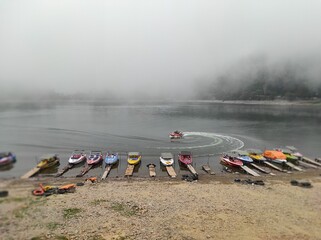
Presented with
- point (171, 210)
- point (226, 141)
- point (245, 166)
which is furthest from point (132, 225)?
point (226, 141)

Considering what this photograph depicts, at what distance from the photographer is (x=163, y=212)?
104 ft

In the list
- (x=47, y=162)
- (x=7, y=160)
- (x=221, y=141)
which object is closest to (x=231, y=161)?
(x=221, y=141)

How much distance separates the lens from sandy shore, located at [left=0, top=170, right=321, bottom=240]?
2004cm

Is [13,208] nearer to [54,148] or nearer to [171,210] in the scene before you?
[171,210]

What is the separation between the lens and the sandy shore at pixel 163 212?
20038 mm

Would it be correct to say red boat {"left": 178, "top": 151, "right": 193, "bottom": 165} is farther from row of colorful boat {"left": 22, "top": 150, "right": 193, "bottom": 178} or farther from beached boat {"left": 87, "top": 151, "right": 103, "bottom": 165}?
beached boat {"left": 87, "top": 151, "right": 103, "bottom": 165}

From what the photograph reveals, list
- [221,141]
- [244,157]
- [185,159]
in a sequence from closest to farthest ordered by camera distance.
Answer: [185,159] < [244,157] < [221,141]

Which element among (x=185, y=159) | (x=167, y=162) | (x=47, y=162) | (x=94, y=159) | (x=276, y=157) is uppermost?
(x=47, y=162)

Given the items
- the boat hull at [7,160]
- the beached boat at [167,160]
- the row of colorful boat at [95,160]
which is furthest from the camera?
the beached boat at [167,160]

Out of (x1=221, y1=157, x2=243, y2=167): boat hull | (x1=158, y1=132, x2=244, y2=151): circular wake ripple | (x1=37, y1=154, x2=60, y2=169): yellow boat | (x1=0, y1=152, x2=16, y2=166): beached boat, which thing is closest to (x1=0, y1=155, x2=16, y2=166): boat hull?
(x1=0, y1=152, x2=16, y2=166): beached boat

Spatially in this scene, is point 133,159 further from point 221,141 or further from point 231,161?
point 221,141

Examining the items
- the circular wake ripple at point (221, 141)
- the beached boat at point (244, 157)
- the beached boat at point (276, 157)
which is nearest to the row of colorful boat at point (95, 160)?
the beached boat at point (244, 157)

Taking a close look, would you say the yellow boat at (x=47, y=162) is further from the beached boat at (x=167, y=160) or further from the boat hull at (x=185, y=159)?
the boat hull at (x=185, y=159)

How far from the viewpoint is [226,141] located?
91.8 metres
